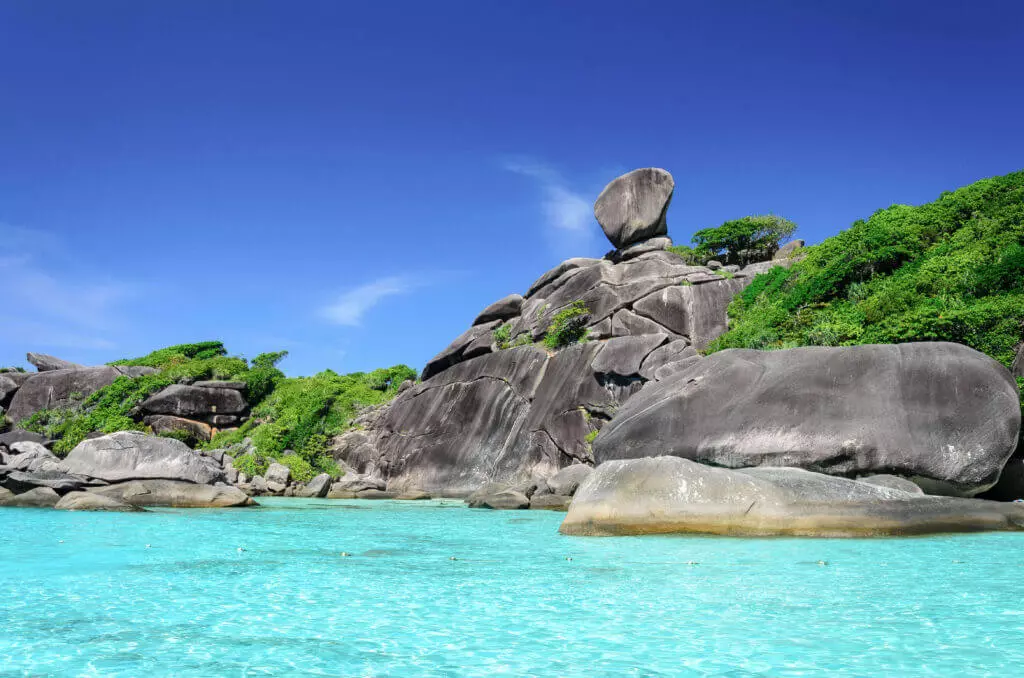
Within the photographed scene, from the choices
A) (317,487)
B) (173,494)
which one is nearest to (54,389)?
(317,487)

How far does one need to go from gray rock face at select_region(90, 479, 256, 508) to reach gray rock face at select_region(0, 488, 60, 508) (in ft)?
3.55

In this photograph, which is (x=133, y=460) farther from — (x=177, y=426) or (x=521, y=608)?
(x=521, y=608)

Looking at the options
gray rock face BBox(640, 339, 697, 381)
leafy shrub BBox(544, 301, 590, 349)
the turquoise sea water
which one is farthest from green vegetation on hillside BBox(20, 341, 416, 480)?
the turquoise sea water

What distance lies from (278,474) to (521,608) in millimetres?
23706

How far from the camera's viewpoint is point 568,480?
21797mm

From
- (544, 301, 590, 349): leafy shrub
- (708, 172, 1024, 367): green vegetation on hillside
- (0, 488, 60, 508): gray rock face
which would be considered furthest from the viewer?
(544, 301, 590, 349): leafy shrub

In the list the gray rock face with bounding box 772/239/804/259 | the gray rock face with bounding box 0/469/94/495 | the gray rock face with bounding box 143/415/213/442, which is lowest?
the gray rock face with bounding box 0/469/94/495

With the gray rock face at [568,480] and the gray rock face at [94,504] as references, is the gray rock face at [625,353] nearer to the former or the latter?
the gray rock face at [568,480]

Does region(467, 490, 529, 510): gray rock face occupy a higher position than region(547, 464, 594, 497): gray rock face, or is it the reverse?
region(547, 464, 594, 497): gray rock face

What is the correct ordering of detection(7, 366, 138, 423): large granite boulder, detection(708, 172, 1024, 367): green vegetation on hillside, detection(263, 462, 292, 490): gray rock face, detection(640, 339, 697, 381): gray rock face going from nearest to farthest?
1. detection(708, 172, 1024, 367): green vegetation on hillside
2. detection(640, 339, 697, 381): gray rock face
3. detection(263, 462, 292, 490): gray rock face
4. detection(7, 366, 138, 423): large granite boulder

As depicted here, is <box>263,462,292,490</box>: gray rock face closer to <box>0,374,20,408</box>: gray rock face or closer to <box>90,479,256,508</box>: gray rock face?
<box>90,479,256,508</box>: gray rock face

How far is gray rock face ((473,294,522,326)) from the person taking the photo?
33.6 meters

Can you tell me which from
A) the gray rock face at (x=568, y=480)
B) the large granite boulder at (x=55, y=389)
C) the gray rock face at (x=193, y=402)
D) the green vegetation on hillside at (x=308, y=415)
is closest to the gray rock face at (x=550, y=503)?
the gray rock face at (x=568, y=480)

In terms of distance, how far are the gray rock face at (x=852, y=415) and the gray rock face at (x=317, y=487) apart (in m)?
13.9
